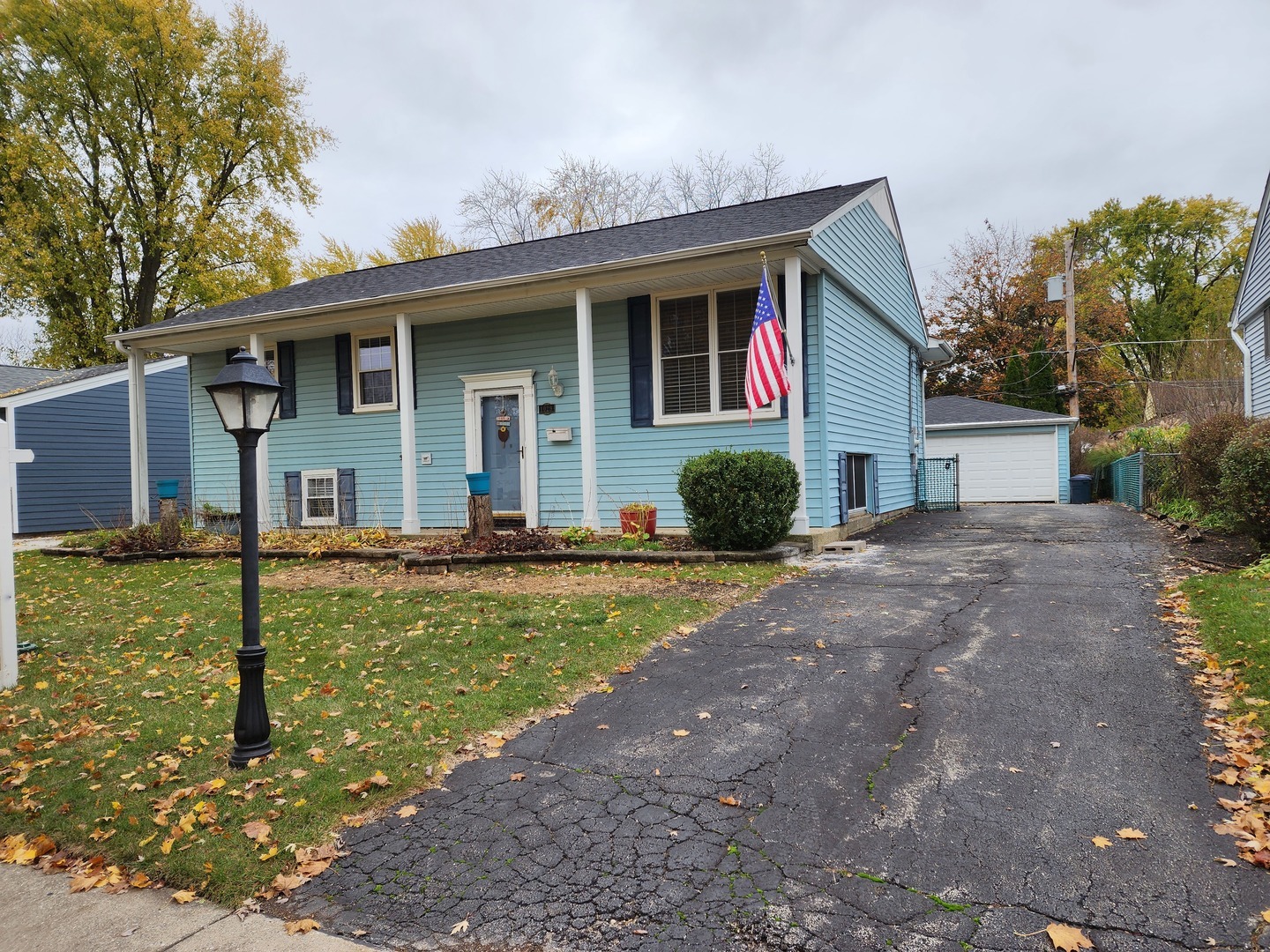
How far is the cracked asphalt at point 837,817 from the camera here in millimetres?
2209

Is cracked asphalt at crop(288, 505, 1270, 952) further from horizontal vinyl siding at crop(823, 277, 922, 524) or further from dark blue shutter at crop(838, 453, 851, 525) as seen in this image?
horizontal vinyl siding at crop(823, 277, 922, 524)

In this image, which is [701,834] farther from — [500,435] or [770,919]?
[500,435]

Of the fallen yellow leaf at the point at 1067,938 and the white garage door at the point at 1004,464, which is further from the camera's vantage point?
the white garage door at the point at 1004,464

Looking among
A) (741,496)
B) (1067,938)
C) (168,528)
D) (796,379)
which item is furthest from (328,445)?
(1067,938)

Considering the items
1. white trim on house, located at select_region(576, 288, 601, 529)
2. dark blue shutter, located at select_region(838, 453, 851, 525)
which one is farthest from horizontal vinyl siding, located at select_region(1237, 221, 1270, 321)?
white trim on house, located at select_region(576, 288, 601, 529)

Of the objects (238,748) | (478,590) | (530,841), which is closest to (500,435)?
(478,590)

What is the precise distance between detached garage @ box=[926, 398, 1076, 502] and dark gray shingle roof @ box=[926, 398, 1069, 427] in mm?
24

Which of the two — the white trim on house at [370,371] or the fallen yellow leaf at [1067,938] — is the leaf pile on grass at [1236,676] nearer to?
the fallen yellow leaf at [1067,938]

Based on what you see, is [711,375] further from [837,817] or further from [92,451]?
[92,451]

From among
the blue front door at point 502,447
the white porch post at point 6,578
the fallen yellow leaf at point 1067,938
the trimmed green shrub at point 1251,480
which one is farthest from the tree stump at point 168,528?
the trimmed green shrub at point 1251,480

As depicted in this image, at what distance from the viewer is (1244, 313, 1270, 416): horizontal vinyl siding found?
13695 millimetres

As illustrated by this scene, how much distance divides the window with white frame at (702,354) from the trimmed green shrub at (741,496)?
193 cm

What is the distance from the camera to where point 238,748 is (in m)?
3.52

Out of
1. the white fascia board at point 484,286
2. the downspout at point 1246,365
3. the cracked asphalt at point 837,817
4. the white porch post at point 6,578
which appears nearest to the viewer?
the cracked asphalt at point 837,817
